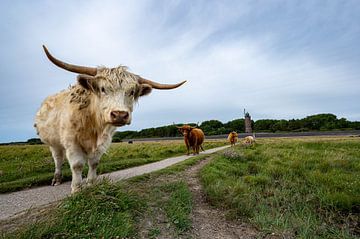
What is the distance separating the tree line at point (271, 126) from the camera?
6131cm

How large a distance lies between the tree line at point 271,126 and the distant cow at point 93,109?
52217 mm

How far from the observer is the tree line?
61312 mm

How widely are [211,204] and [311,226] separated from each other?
5.75 ft

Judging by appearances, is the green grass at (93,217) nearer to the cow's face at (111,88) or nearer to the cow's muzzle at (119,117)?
the cow's muzzle at (119,117)

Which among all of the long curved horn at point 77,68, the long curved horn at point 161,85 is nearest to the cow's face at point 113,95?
the long curved horn at point 77,68

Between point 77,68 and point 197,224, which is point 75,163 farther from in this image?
point 197,224

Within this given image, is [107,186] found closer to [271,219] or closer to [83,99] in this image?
[83,99]

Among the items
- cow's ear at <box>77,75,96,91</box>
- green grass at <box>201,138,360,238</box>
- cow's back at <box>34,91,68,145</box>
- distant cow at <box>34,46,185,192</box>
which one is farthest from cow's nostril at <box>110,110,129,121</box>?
green grass at <box>201,138,360,238</box>

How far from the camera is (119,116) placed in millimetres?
4328

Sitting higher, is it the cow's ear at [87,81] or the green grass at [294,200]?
the cow's ear at [87,81]

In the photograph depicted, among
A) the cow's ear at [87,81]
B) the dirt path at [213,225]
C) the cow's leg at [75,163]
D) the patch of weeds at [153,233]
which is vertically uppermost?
the cow's ear at [87,81]

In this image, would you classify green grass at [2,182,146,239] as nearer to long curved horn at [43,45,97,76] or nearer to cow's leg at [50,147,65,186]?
long curved horn at [43,45,97,76]

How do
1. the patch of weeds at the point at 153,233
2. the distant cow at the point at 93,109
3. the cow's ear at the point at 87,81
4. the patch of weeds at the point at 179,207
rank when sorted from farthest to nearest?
1. the cow's ear at the point at 87,81
2. the distant cow at the point at 93,109
3. the patch of weeds at the point at 179,207
4. the patch of weeds at the point at 153,233

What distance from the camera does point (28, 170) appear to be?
30.3 ft
